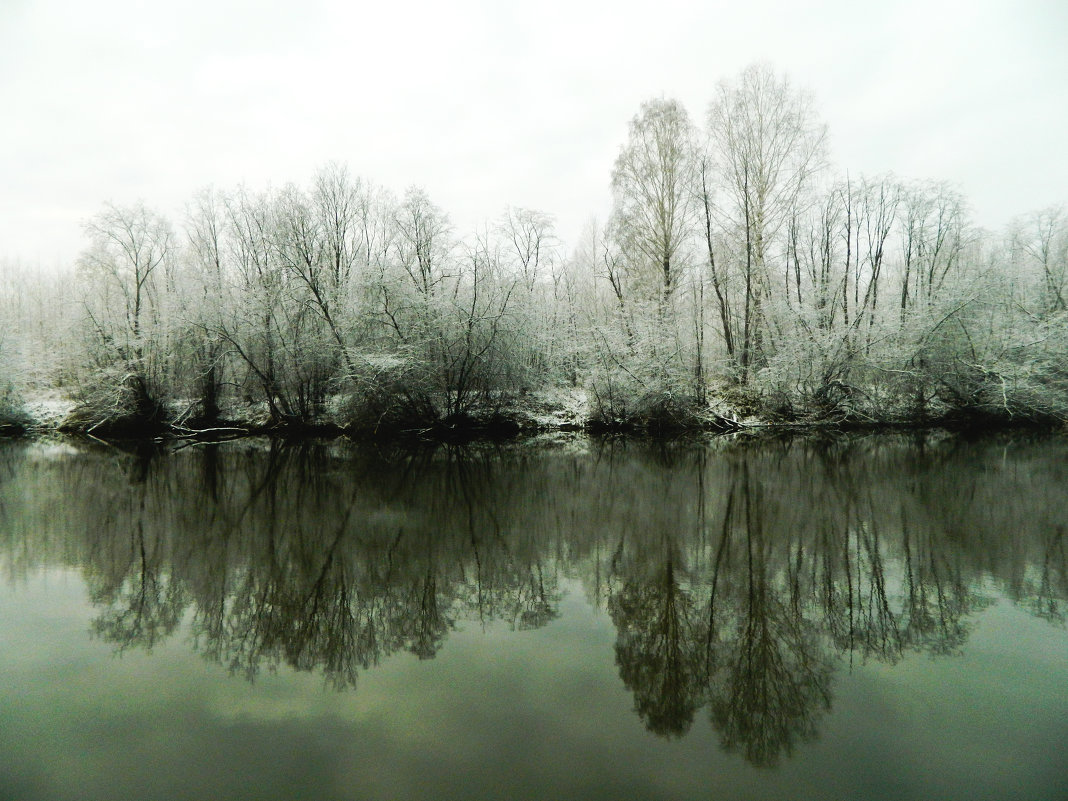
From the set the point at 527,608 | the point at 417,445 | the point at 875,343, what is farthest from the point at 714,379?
the point at 527,608

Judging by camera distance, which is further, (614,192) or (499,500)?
(614,192)

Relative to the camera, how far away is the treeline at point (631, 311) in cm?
2095

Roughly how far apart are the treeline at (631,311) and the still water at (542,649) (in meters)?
12.2

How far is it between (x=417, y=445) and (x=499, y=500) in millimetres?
10837

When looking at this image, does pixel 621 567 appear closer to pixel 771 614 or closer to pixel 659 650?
pixel 771 614

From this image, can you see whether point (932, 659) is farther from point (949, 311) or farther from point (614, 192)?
point (614, 192)

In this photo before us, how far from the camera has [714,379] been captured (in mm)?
24359

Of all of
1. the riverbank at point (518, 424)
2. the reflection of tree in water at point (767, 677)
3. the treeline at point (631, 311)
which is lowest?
the reflection of tree in water at point (767, 677)

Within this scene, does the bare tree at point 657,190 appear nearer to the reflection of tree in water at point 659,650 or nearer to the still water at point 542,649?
the still water at point 542,649

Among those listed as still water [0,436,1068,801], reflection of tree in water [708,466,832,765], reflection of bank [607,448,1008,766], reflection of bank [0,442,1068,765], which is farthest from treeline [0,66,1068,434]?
reflection of tree in water [708,466,832,765]

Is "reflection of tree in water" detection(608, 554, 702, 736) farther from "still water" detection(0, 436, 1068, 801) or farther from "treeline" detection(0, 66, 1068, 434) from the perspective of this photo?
"treeline" detection(0, 66, 1068, 434)

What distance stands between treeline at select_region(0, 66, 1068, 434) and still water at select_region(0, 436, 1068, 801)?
12218 mm

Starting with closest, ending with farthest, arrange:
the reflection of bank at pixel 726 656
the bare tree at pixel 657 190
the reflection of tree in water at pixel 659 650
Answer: the reflection of bank at pixel 726 656, the reflection of tree in water at pixel 659 650, the bare tree at pixel 657 190

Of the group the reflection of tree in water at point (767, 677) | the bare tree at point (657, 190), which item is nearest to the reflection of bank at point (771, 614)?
the reflection of tree in water at point (767, 677)
